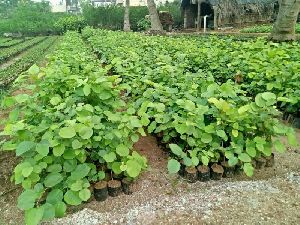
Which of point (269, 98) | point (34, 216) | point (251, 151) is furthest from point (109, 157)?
point (269, 98)

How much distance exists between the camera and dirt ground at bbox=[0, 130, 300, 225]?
291 cm

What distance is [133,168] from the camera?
288cm

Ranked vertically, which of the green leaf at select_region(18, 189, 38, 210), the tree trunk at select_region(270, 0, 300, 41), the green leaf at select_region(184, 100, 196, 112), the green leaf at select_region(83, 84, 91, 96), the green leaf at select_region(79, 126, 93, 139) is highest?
the tree trunk at select_region(270, 0, 300, 41)

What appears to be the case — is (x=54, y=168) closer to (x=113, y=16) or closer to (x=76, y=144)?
(x=76, y=144)

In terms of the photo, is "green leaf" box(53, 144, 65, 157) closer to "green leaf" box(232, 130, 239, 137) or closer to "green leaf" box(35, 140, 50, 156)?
"green leaf" box(35, 140, 50, 156)

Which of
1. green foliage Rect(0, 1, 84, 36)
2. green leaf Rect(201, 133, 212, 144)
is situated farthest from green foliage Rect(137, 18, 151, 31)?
green leaf Rect(201, 133, 212, 144)

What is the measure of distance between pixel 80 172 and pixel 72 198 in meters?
0.24

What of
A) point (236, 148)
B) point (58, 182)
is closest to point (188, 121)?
point (236, 148)

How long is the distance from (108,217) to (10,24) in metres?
37.4

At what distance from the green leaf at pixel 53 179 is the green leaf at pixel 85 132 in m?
0.38

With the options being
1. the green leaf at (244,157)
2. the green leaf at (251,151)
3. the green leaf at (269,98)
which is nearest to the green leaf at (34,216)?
the green leaf at (244,157)

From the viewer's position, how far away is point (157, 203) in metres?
3.14

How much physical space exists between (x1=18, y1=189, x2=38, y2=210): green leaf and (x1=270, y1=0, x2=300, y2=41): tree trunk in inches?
432

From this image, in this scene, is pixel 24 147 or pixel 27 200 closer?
pixel 27 200
